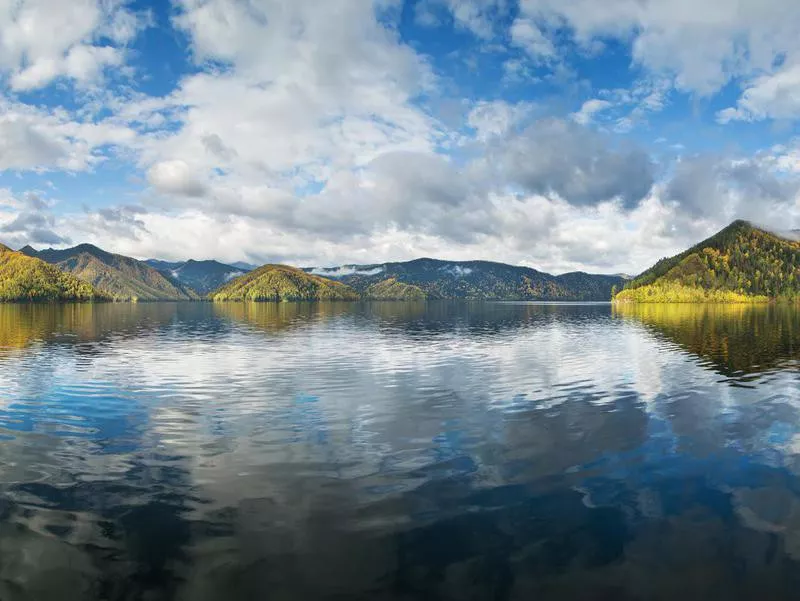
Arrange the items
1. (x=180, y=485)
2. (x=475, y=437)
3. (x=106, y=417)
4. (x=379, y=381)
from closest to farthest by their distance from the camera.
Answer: (x=180, y=485)
(x=475, y=437)
(x=106, y=417)
(x=379, y=381)

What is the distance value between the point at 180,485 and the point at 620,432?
94.5 ft

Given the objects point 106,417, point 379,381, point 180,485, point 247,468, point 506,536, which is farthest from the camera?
point 379,381

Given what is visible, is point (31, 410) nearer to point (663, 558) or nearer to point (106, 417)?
point (106, 417)

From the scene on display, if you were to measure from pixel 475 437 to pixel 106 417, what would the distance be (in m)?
29.1

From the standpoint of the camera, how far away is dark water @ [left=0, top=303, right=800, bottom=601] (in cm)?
1756

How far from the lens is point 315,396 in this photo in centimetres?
4859

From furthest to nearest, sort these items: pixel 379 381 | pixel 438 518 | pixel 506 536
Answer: pixel 379 381, pixel 438 518, pixel 506 536

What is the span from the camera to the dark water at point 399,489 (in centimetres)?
1756

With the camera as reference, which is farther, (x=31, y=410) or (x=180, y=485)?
(x=31, y=410)

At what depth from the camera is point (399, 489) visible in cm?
2522

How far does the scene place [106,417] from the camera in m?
39.8

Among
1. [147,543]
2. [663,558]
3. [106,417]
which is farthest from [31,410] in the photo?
[663,558]

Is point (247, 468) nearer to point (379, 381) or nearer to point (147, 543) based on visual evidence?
point (147, 543)

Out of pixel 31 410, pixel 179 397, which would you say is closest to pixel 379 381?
pixel 179 397
